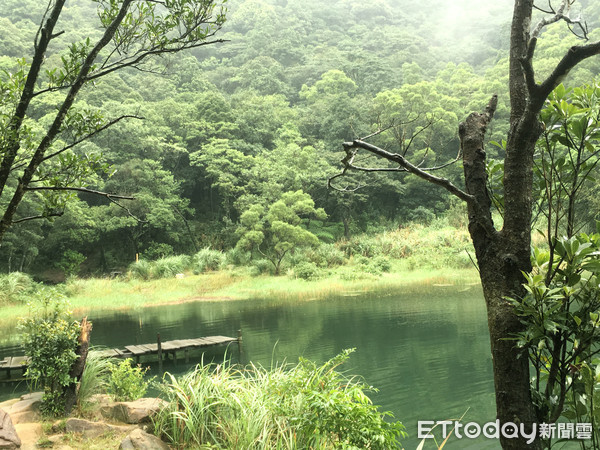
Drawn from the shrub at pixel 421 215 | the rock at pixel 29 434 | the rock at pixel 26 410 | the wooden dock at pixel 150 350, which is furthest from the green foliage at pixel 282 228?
the rock at pixel 29 434

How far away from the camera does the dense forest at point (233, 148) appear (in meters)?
22.0

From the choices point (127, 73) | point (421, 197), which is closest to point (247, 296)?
point (421, 197)

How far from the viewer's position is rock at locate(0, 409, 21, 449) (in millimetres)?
3814

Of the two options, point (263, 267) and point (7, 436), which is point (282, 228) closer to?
point (263, 267)

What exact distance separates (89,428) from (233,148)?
22647 mm

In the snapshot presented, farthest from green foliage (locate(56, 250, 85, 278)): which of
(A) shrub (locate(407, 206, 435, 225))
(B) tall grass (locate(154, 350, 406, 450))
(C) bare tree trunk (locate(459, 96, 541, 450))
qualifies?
(C) bare tree trunk (locate(459, 96, 541, 450))

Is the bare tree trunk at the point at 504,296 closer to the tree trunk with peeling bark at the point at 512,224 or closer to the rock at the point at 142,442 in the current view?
the tree trunk with peeling bark at the point at 512,224

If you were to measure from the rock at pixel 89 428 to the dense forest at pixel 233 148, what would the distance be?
12.6 m

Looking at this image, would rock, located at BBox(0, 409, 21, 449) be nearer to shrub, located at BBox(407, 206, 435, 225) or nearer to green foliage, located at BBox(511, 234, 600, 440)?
green foliage, located at BBox(511, 234, 600, 440)

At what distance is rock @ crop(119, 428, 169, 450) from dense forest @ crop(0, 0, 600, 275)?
13.0 m

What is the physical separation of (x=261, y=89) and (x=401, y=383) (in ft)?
108

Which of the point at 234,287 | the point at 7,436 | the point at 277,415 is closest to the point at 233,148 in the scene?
the point at 234,287

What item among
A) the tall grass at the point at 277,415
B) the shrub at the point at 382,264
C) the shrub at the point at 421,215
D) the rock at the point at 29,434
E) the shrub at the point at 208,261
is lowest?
the rock at the point at 29,434

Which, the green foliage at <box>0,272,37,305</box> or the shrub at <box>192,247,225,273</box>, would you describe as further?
the shrub at <box>192,247,225,273</box>
